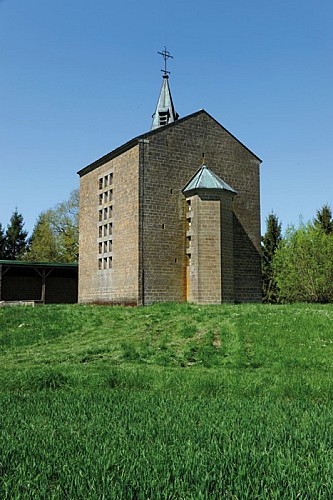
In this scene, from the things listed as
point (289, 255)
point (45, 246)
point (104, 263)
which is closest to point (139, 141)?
point (104, 263)

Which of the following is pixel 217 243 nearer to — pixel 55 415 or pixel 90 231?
pixel 90 231

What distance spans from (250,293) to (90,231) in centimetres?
1005

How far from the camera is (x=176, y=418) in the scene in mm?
5359

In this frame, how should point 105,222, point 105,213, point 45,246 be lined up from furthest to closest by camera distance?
1. point 45,246
2. point 105,213
3. point 105,222

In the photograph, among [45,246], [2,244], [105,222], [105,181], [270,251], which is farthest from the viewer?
[2,244]

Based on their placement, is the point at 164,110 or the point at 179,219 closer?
the point at 179,219

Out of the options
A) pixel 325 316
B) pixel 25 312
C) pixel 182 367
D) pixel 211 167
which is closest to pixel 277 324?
pixel 325 316

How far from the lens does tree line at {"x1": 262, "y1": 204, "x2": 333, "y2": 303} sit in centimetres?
3331

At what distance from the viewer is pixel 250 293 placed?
86.5 feet

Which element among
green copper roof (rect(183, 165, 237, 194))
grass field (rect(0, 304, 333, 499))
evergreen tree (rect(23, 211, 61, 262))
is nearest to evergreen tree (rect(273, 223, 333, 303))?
green copper roof (rect(183, 165, 237, 194))

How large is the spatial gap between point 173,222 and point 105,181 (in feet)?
18.7

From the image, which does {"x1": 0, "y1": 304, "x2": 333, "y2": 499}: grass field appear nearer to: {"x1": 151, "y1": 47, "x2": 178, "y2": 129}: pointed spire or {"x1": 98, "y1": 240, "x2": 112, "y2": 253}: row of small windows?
{"x1": 98, "y1": 240, "x2": 112, "y2": 253}: row of small windows

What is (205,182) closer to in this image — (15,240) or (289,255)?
(289,255)

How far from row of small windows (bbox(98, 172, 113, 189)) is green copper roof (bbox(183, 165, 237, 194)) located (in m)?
4.66
